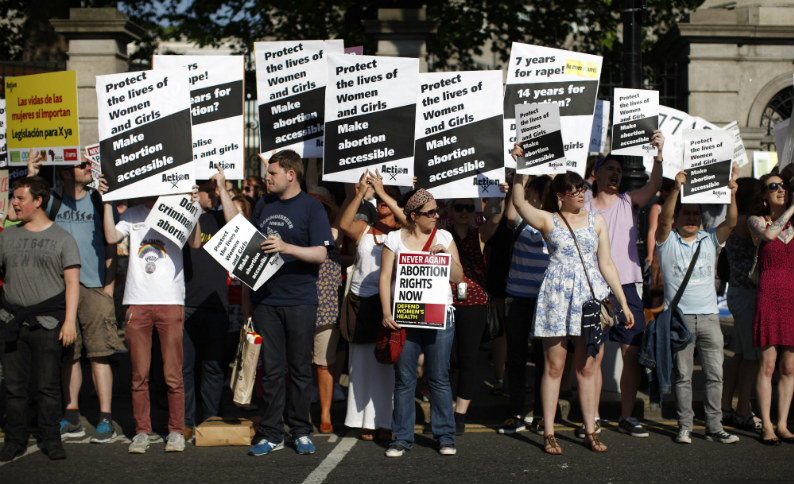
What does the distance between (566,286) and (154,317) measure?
296cm

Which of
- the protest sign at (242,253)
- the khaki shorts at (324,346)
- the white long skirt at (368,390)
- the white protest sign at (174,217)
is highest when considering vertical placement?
the white protest sign at (174,217)

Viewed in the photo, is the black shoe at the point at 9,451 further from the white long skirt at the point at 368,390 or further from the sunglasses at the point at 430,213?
the sunglasses at the point at 430,213

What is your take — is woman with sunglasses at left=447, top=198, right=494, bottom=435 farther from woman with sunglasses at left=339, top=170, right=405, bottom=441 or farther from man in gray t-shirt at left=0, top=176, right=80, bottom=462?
man in gray t-shirt at left=0, top=176, right=80, bottom=462

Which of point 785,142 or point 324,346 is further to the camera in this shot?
point 785,142

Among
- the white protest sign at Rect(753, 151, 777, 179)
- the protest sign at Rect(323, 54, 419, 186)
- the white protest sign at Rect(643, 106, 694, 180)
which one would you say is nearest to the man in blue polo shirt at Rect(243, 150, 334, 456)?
the protest sign at Rect(323, 54, 419, 186)

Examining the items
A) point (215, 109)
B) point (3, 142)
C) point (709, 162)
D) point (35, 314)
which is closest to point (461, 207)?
point (709, 162)

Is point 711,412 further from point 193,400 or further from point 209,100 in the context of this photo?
point 209,100

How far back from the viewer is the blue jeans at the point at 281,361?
655 cm

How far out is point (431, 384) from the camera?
6.65 meters

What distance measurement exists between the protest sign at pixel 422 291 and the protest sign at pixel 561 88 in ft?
5.92

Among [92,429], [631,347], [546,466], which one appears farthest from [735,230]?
[92,429]

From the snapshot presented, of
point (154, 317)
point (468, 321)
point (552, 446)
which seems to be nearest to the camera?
point (552, 446)

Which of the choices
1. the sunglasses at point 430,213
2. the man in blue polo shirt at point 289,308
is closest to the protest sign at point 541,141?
the sunglasses at point 430,213

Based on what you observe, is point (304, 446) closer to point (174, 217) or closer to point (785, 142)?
point (174, 217)
